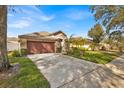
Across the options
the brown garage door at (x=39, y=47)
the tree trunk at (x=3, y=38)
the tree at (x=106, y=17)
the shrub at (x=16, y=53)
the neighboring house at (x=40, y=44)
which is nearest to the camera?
the tree trunk at (x=3, y=38)

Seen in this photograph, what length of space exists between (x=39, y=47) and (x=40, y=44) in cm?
48

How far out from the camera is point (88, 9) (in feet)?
44.4

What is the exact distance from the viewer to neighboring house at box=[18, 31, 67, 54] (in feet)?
57.7

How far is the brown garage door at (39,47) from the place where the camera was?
18078 mm

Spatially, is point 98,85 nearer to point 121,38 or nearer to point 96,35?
point 121,38

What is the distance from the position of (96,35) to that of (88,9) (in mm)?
17747

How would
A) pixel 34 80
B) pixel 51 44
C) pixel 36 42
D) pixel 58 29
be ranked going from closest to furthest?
1. pixel 34 80
2. pixel 36 42
3. pixel 51 44
4. pixel 58 29

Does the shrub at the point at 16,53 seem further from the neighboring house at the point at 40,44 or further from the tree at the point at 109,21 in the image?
the tree at the point at 109,21

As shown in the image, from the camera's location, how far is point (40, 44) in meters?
19.1

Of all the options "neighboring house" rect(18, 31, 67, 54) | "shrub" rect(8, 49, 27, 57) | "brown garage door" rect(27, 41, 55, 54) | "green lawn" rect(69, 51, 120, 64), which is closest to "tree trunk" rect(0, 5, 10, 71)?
"green lawn" rect(69, 51, 120, 64)

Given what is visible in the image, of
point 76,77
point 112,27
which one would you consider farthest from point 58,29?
point 76,77

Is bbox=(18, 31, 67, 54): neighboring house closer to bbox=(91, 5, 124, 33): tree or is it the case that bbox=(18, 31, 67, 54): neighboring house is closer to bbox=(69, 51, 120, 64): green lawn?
bbox=(69, 51, 120, 64): green lawn

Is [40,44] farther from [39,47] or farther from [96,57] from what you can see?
[96,57]

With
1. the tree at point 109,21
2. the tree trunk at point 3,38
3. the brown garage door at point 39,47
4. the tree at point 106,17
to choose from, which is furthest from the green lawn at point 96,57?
the tree trunk at point 3,38
